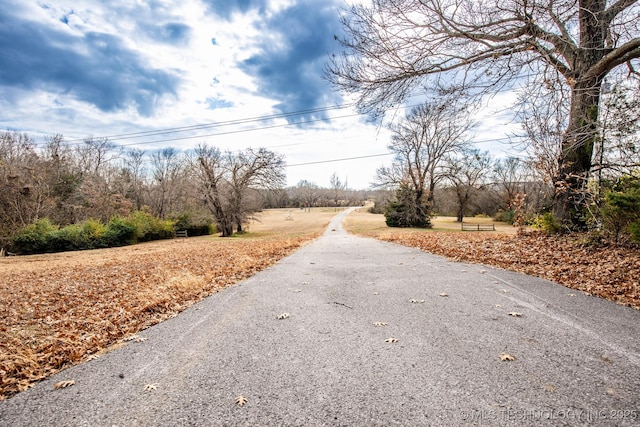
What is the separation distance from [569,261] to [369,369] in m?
6.78

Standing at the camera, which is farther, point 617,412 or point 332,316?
point 332,316

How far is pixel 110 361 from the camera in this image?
3312 mm

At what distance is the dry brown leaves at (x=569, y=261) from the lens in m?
5.15

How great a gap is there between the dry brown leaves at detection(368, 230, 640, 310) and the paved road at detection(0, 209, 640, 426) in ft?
2.95

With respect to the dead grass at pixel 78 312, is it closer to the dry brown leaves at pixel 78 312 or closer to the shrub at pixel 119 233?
the dry brown leaves at pixel 78 312

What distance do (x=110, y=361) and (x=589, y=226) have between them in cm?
1118

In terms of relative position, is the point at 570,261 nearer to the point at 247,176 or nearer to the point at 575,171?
the point at 575,171

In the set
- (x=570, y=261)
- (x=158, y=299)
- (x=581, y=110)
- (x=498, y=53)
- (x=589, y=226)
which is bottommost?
(x=158, y=299)

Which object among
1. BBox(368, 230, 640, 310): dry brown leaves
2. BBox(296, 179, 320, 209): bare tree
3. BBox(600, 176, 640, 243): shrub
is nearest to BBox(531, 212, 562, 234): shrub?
BBox(368, 230, 640, 310): dry brown leaves

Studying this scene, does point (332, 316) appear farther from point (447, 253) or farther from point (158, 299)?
point (447, 253)

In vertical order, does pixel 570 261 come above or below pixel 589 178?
below

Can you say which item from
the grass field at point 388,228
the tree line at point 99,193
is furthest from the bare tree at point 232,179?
the grass field at point 388,228

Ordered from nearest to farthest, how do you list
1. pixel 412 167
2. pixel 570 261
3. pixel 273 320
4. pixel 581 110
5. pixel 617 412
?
1. pixel 617 412
2. pixel 273 320
3. pixel 570 261
4. pixel 581 110
5. pixel 412 167

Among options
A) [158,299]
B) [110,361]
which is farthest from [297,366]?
[158,299]
